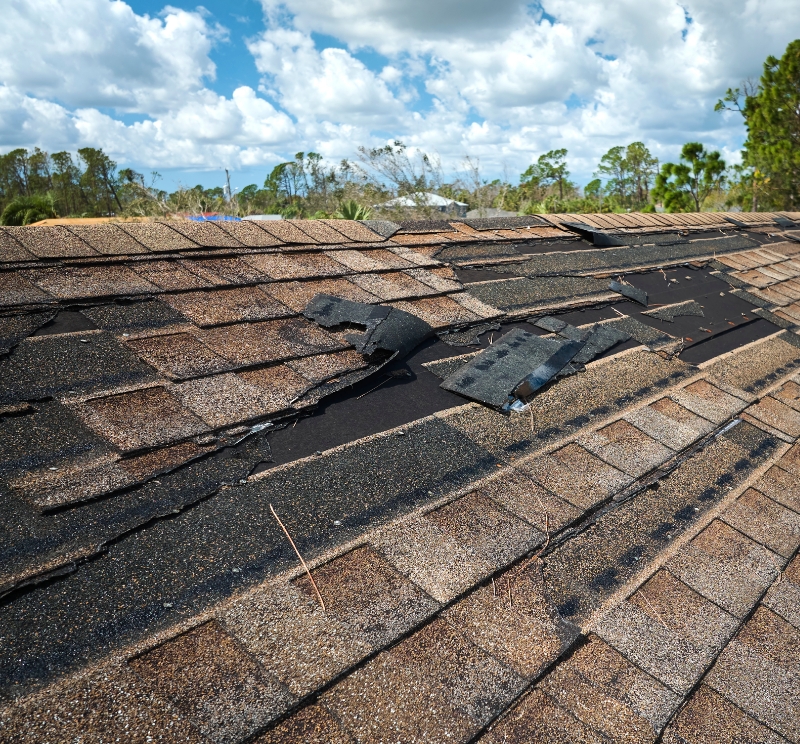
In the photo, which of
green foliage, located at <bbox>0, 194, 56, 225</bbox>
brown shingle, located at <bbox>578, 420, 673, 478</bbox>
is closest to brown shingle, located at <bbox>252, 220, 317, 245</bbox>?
brown shingle, located at <bbox>578, 420, 673, 478</bbox>

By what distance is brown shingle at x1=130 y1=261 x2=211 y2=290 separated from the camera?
340 cm

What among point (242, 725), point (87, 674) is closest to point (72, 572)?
point (87, 674)

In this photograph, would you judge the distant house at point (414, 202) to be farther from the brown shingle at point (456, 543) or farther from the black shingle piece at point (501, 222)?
the brown shingle at point (456, 543)

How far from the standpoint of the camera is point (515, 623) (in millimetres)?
1873

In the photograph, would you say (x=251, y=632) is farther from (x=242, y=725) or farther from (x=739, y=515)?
(x=739, y=515)

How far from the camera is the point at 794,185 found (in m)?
27.0

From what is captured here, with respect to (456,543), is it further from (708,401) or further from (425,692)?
(708,401)

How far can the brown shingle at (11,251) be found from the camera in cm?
321

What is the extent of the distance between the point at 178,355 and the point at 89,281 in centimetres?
86

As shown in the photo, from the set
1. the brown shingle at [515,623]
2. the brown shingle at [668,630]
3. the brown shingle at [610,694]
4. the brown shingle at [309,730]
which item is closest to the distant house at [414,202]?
the brown shingle at [668,630]

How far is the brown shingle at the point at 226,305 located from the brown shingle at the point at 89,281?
0.21 meters

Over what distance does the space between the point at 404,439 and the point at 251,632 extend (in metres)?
1.21

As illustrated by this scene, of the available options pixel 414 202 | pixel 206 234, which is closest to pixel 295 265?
pixel 206 234

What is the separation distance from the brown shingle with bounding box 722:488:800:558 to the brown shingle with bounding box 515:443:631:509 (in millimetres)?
546
